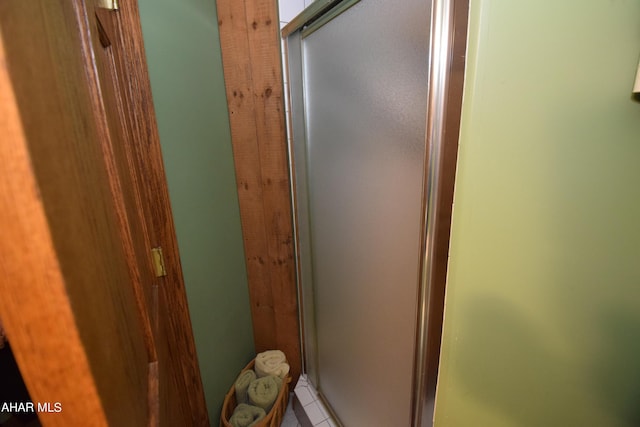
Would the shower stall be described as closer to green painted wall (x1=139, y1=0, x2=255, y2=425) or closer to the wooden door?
green painted wall (x1=139, y1=0, x2=255, y2=425)

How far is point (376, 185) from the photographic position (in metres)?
0.83

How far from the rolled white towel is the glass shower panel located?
0.30 m

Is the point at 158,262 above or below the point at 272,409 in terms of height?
above

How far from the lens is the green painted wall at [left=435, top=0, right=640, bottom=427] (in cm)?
46

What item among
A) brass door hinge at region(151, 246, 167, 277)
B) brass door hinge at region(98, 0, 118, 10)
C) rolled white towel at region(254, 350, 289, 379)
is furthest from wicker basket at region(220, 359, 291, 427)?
brass door hinge at region(98, 0, 118, 10)

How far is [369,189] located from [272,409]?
3.64ft

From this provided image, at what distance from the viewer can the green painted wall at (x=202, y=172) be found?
95cm

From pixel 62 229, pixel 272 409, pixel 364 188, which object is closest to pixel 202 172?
pixel 364 188

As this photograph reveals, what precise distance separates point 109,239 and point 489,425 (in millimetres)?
863

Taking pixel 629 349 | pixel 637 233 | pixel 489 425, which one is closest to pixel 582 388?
pixel 629 349

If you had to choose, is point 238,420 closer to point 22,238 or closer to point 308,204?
point 308,204

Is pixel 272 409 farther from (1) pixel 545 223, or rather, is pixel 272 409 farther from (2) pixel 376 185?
(1) pixel 545 223

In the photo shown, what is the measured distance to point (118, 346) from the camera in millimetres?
321

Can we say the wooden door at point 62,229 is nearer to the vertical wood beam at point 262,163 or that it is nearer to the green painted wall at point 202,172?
the green painted wall at point 202,172
